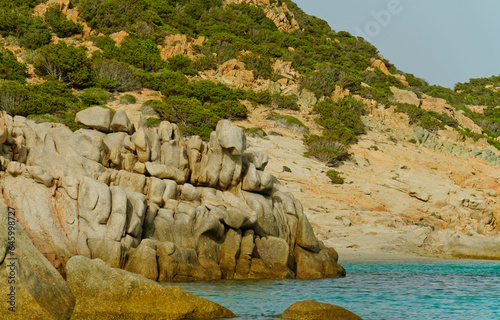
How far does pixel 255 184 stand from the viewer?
20.3 metres

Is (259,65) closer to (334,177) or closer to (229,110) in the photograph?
(229,110)

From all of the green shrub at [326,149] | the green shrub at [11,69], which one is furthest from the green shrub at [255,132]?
the green shrub at [11,69]

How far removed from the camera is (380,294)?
1521 centimetres

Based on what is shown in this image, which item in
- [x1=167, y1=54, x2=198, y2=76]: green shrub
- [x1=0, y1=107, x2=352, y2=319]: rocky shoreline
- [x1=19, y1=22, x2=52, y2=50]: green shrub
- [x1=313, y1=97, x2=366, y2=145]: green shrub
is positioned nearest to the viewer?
[x1=0, y1=107, x2=352, y2=319]: rocky shoreline

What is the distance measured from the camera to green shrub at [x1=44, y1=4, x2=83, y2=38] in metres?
57.5

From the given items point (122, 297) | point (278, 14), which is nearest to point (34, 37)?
point (278, 14)

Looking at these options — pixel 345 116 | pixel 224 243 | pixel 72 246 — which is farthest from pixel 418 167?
pixel 72 246

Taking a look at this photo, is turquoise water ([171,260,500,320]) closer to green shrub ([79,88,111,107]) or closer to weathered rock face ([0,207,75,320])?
weathered rock face ([0,207,75,320])

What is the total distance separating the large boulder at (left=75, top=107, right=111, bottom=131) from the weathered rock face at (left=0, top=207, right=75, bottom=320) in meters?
11.2

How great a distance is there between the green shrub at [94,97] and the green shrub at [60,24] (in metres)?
15.5

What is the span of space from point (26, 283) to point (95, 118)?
510 inches

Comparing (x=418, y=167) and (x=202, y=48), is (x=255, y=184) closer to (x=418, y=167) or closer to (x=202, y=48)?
(x=418, y=167)

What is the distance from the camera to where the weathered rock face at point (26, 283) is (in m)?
8.59

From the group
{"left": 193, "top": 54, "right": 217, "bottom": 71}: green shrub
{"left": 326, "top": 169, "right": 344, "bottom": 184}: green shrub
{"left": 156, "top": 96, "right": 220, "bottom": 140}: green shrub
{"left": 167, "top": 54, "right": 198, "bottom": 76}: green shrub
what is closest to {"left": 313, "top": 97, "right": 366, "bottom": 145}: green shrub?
{"left": 326, "top": 169, "right": 344, "bottom": 184}: green shrub
